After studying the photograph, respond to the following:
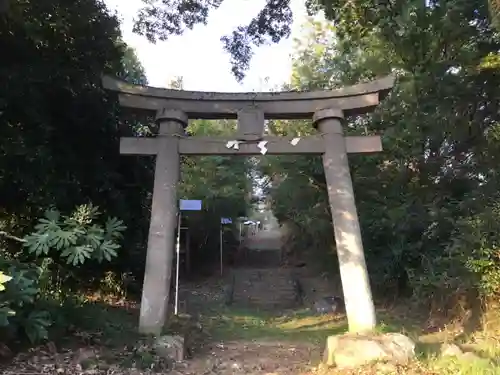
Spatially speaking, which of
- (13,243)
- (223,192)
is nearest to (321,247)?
(223,192)

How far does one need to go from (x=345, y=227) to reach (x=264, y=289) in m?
10.8

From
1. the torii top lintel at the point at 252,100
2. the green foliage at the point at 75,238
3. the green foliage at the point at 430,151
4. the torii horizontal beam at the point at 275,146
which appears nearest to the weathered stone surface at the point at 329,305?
the green foliage at the point at 430,151

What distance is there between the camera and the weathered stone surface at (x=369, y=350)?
593 cm

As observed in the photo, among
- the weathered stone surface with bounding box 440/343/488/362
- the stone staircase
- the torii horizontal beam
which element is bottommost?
the weathered stone surface with bounding box 440/343/488/362

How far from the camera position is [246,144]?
8.22 meters

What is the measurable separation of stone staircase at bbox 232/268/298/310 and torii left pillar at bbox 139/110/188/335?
8.73m

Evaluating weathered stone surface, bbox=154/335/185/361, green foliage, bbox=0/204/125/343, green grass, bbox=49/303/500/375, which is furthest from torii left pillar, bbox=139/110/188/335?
green foliage, bbox=0/204/125/343

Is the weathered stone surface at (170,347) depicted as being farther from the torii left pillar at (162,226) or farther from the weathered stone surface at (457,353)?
the weathered stone surface at (457,353)

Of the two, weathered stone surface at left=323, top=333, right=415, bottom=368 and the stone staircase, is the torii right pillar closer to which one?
weathered stone surface at left=323, top=333, right=415, bottom=368

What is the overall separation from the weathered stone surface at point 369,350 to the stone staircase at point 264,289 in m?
9.43

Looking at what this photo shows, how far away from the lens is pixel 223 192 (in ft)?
63.8

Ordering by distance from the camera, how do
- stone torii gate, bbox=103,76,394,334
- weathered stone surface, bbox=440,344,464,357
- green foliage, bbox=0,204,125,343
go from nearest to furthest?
green foliage, bbox=0,204,125,343
weathered stone surface, bbox=440,344,464,357
stone torii gate, bbox=103,76,394,334

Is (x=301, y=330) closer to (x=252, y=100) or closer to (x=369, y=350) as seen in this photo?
(x=369, y=350)

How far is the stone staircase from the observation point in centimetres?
1636
